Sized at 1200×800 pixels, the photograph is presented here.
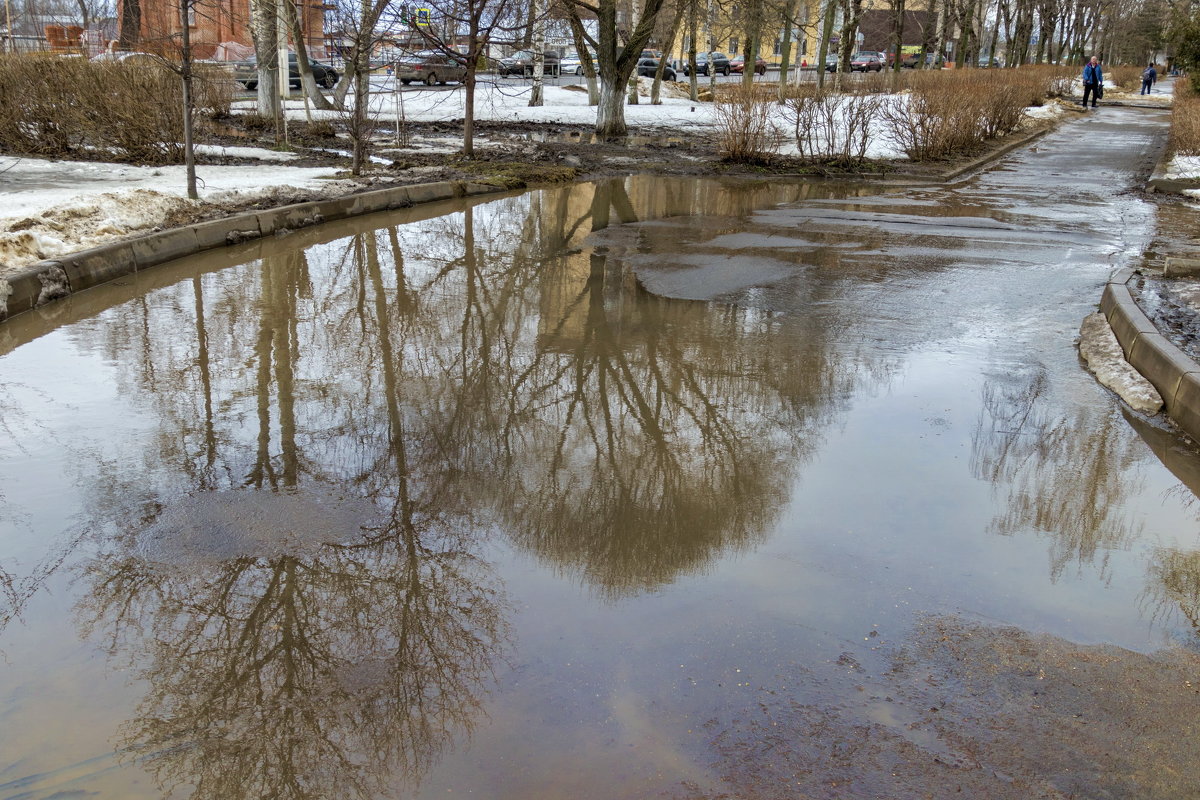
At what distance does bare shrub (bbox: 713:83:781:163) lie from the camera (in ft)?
62.7

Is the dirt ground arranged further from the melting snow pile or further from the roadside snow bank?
the roadside snow bank

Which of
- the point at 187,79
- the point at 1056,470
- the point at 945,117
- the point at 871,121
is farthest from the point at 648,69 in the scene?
the point at 1056,470

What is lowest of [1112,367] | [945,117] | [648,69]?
[1112,367]

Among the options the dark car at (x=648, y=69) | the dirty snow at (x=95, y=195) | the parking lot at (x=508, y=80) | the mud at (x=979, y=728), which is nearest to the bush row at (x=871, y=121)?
the dirty snow at (x=95, y=195)

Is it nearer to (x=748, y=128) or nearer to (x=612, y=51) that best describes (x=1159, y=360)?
(x=748, y=128)

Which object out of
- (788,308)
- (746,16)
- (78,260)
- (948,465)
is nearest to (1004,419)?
(948,465)

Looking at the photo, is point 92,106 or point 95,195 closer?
point 95,195

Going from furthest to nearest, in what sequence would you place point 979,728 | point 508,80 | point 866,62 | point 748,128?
point 866,62, point 508,80, point 748,128, point 979,728

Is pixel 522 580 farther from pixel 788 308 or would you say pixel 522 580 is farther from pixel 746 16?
pixel 746 16

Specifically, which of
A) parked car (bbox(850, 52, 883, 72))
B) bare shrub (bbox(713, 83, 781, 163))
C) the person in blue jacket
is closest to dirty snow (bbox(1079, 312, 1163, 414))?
bare shrub (bbox(713, 83, 781, 163))

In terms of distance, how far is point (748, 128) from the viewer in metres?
19.2

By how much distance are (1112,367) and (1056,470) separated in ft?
6.37

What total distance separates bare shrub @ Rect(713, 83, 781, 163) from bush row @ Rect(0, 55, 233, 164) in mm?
10143

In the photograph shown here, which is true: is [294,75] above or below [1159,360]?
above
